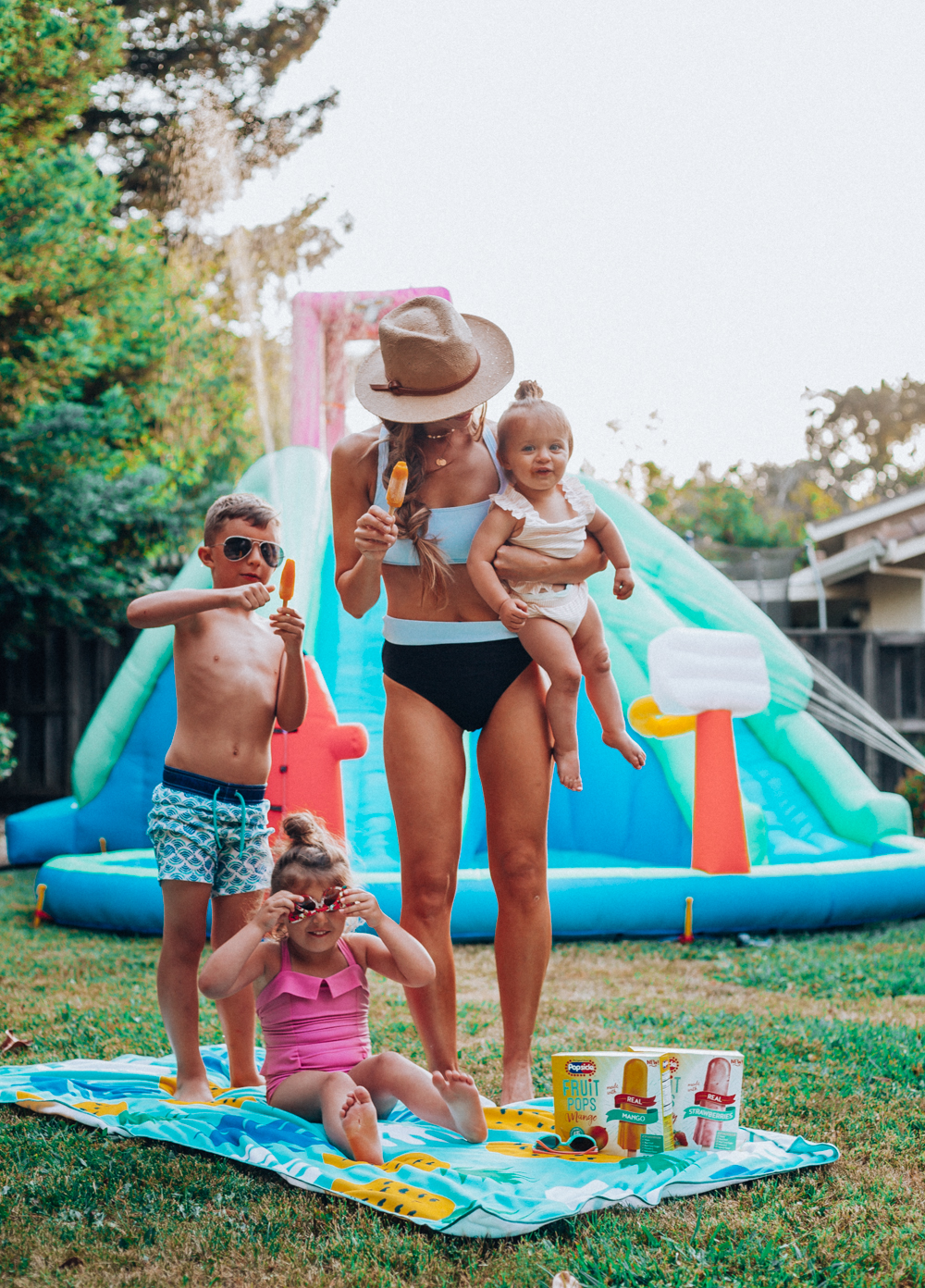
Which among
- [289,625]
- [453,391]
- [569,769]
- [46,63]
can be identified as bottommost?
[569,769]

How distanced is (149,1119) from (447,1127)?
0.64 metres

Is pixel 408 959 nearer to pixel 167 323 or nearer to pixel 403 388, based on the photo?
pixel 403 388

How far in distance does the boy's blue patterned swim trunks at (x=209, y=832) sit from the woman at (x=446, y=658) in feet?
1.33

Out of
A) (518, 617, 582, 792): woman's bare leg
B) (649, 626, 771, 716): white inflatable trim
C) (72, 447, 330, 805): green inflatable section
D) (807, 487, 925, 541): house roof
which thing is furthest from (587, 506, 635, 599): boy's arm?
(807, 487, 925, 541): house roof

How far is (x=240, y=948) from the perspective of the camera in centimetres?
236

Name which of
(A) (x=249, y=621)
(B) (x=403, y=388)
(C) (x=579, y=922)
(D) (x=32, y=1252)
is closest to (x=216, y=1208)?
(D) (x=32, y=1252)

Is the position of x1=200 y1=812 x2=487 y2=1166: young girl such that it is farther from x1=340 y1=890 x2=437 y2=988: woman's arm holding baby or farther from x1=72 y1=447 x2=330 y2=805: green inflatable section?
x1=72 y1=447 x2=330 y2=805: green inflatable section

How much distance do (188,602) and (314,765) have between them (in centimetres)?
200

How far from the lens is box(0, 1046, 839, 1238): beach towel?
2.02 meters

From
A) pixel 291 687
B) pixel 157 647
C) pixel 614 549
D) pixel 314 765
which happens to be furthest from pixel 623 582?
pixel 157 647

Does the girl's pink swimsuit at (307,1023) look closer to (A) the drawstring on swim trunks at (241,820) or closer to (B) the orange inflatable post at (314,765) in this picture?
(A) the drawstring on swim trunks at (241,820)

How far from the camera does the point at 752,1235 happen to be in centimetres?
194

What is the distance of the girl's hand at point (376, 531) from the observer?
2.39 metres

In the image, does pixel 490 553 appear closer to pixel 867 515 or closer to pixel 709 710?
pixel 709 710
